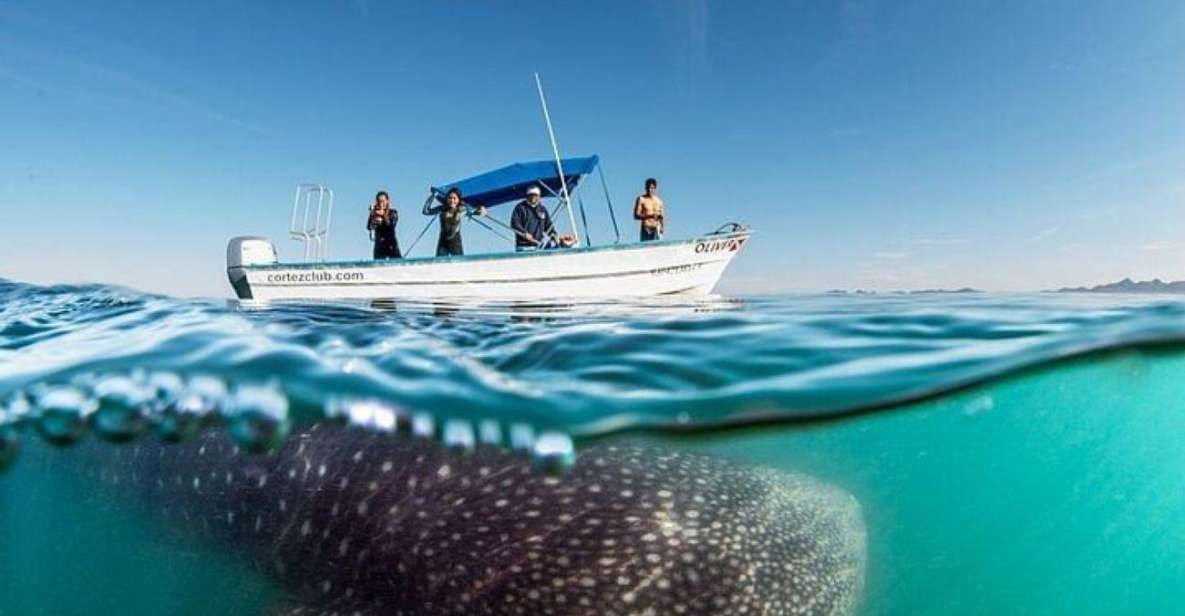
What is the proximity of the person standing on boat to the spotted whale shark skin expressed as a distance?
35.1 feet

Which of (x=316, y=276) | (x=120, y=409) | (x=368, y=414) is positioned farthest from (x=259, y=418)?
(x=316, y=276)

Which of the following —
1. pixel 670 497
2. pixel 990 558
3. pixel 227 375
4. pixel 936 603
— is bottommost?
pixel 936 603

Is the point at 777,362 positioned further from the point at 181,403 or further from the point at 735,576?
the point at 181,403

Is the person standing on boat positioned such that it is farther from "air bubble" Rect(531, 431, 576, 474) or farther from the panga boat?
"air bubble" Rect(531, 431, 576, 474)

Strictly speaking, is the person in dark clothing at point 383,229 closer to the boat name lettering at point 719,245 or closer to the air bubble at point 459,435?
the boat name lettering at point 719,245

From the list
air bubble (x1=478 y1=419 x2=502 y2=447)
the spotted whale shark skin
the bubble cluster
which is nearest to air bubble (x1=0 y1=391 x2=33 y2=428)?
the bubble cluster

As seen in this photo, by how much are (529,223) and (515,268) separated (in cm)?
140

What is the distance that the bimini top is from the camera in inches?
606

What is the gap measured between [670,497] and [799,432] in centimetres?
248

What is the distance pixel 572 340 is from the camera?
5012mm

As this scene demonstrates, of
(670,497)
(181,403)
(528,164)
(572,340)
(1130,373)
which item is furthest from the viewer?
(528,164)

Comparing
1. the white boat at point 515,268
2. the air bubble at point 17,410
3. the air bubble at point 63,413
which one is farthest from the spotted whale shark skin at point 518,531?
the white boat at point 515,268

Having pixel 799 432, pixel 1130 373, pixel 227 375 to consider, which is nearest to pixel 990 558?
pixel 1130 373

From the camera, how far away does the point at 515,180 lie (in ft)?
A: 50.6
